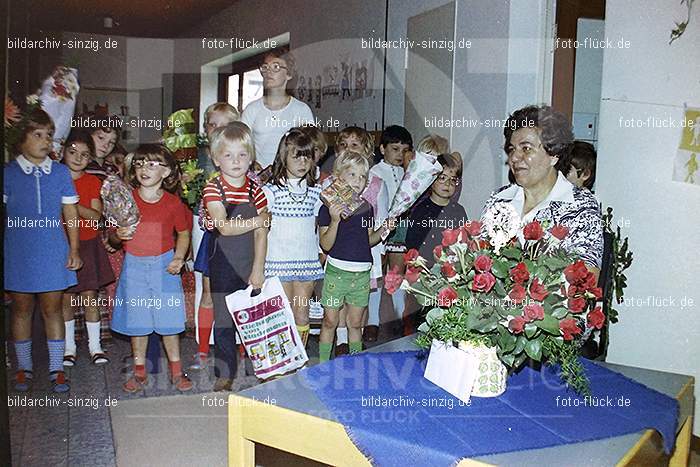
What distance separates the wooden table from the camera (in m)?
1.37

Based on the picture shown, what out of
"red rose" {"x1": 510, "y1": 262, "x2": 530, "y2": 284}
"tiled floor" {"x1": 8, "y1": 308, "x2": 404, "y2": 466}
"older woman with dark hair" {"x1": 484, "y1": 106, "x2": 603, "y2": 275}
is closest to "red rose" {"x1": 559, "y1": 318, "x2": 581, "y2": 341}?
"red rose" {"x1": 510, "y1": 262, "x2": 530, "y2": 284}

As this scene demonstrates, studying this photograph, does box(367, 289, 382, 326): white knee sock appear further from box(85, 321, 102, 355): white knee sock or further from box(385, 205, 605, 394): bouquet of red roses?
box(385, 205, 605, 394): bouquet of red roses

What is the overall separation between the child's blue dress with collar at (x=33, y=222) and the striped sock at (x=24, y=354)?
24 cm

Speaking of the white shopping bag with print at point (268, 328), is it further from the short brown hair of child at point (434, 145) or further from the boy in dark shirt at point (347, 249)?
the short brown hair of child at point (434, 145)

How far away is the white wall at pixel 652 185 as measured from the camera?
2.85 meters

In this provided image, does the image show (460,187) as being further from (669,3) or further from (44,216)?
(44,216)

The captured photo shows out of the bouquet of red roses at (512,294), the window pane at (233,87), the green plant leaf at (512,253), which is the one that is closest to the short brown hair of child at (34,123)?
the window pane at (233,87)

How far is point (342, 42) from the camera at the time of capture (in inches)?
197

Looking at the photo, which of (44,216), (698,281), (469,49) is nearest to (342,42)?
(469,49)

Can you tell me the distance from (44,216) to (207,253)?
27.7 inches

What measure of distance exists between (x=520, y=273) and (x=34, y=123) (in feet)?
7.54

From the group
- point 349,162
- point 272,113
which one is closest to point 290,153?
point 349,162

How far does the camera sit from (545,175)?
2.60 m

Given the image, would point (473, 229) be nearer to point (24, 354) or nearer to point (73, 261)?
point (73, 261)
